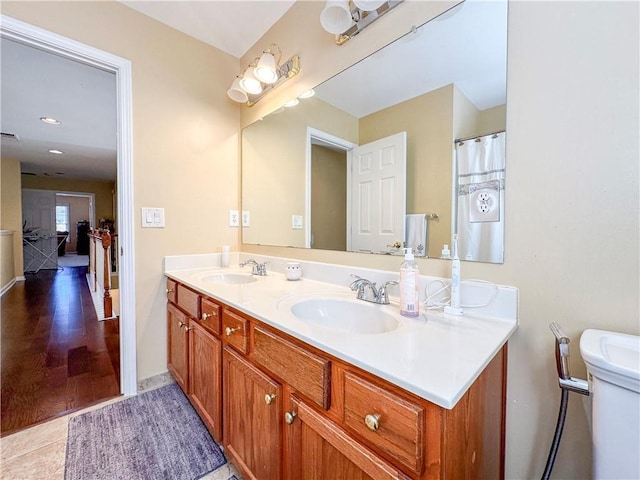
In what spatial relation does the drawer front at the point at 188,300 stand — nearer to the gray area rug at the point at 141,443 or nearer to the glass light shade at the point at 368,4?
the gray area rug at the point at 141,443

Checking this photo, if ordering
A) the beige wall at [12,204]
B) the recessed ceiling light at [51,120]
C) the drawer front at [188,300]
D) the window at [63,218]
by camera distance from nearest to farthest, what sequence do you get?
1. the drawer front at [188,300]
2. the recessed ceiling light at [51,120]
3. the beige wall at [12,204]
4. the window at [63,218]

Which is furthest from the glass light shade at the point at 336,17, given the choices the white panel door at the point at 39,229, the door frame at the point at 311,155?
the white panel door at the point at 39,229

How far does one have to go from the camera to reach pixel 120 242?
166 centimetres

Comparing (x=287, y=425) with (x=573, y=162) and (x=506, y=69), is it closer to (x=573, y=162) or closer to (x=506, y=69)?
(x=573, y=162)

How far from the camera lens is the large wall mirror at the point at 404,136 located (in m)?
0.93

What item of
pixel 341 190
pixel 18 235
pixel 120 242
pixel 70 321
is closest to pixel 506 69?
pixel 341 190

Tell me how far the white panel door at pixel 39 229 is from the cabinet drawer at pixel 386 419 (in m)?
8.63

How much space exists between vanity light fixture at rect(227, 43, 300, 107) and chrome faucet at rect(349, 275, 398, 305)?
1292 mm

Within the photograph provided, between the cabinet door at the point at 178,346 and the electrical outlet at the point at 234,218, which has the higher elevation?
the electrical outlet at the point at 234,218

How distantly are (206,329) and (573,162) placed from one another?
146cm

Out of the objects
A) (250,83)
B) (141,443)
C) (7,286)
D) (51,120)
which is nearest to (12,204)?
(7,286)

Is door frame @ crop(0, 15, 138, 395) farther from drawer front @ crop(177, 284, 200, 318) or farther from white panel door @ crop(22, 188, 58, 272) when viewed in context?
white panel door @ crop(22, 188, 58, 272)

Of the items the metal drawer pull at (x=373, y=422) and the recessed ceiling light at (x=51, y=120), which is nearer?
the metal drawer pull at (x=373, y=422)

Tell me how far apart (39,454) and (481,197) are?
2.13m
